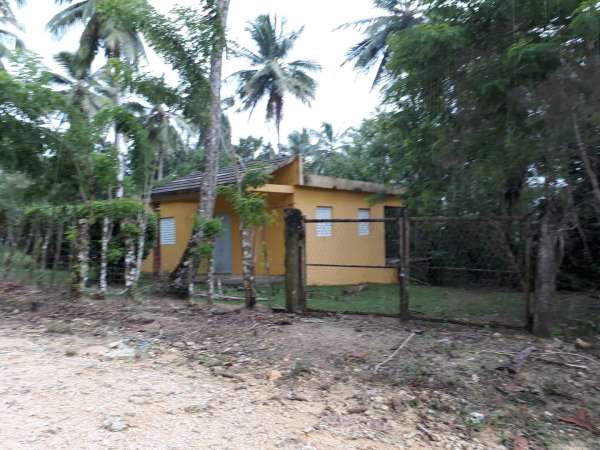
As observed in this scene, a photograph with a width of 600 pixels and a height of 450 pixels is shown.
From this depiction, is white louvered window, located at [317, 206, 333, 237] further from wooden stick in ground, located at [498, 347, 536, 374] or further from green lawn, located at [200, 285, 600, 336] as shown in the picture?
wooden stick in ground, located at [498, 347, 536, 374]

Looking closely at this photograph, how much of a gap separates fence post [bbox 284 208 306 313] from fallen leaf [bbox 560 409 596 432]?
4422mm

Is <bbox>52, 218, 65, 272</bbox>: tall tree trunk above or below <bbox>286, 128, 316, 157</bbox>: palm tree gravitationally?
below

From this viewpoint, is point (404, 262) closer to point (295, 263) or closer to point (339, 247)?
point (295, 263)

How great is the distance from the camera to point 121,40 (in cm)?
2012

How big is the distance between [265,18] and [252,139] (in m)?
12.2

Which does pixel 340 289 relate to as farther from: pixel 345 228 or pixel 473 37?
pixel 473 37

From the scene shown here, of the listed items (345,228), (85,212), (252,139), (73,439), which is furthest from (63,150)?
(252,139)

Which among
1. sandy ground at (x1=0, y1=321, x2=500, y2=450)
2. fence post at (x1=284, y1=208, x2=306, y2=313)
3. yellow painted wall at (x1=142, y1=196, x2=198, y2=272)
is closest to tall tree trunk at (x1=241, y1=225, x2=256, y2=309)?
fence post at (x1=284, y1=208, x2=306, y2=313)

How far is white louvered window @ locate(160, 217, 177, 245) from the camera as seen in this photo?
17.2 metres

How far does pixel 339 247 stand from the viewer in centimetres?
1536

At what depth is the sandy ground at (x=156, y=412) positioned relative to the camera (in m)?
4.19

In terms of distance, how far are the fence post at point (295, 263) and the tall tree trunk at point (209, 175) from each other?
197 cm

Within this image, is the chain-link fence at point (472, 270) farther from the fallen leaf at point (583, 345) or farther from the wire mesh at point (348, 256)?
the wire mesh at point (348, 256)

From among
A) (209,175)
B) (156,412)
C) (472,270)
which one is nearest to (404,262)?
(472,270)
